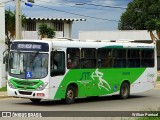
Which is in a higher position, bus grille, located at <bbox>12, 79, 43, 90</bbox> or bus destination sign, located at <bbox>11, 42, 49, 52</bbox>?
bus destination sign, located at <bbox>11, 42, 49, 52</bbox>

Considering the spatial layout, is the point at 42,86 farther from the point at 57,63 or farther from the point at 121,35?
the point at 121,35

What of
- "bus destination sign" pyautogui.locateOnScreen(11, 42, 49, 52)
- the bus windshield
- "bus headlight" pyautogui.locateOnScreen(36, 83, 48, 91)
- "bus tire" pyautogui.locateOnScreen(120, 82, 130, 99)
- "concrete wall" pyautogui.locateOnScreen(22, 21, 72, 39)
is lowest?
"bus tire" pyautogui.locateOnScreen(120, 82, 130, 99)

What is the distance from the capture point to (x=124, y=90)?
24.8 m

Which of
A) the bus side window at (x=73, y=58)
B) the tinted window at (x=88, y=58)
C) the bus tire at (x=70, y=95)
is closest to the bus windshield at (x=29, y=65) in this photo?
the bus side window at (x=73, y=58)

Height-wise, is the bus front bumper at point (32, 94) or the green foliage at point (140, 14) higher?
the green foliage at point (140, 14)

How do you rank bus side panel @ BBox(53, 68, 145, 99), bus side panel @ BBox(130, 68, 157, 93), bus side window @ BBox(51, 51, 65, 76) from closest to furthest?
bus side window @ BBox(51, 51, 65, 76), bus side panel @ BBox(53, 68, 145, 99), bus side panel @ BBox(130, 68, 157, 93)

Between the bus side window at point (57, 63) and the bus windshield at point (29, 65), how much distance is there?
12.5 inches

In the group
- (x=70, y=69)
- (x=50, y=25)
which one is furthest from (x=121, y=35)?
(x=70, y=69)

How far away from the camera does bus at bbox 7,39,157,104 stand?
20.2m

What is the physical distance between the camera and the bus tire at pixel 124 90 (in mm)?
24625

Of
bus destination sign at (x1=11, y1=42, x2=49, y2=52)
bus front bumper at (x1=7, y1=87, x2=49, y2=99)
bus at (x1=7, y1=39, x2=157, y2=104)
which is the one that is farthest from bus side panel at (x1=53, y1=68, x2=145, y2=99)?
bus destination sign at (x1=11, y1=42, x2=49, y2=52)

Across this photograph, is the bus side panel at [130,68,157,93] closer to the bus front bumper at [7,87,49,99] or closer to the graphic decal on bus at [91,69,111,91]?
the graphic decal on bus at [91,69,111,91]

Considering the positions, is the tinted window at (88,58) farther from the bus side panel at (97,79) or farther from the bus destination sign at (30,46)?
the bus destination sign at (30,46)

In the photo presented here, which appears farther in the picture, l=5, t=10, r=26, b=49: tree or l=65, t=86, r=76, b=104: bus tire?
l=5, t=10, r=26, b=49: tree
